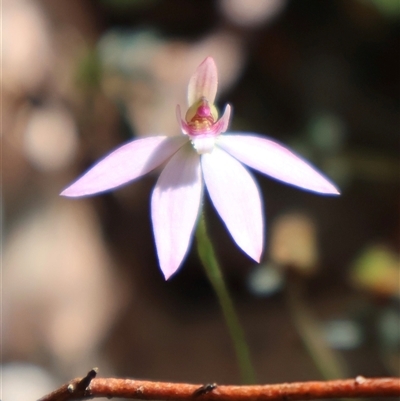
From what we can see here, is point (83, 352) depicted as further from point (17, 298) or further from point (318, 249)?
point (318, 249)

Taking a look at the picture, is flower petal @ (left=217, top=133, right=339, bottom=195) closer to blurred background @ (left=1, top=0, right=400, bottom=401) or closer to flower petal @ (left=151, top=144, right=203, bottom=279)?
flower petal @ (left=151, top=144, right=203, bottom=279)

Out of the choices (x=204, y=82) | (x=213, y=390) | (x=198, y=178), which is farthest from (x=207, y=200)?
(x=213, y=390)

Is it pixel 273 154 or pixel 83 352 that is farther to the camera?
pixel 83 352

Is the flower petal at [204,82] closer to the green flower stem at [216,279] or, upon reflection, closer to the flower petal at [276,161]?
the flower petal at [276,161]

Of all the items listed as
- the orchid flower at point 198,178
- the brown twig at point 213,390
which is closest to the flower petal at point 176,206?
the orchid flower at point 198,178

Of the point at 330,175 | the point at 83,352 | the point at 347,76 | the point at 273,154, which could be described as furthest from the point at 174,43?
the point at 273,154
